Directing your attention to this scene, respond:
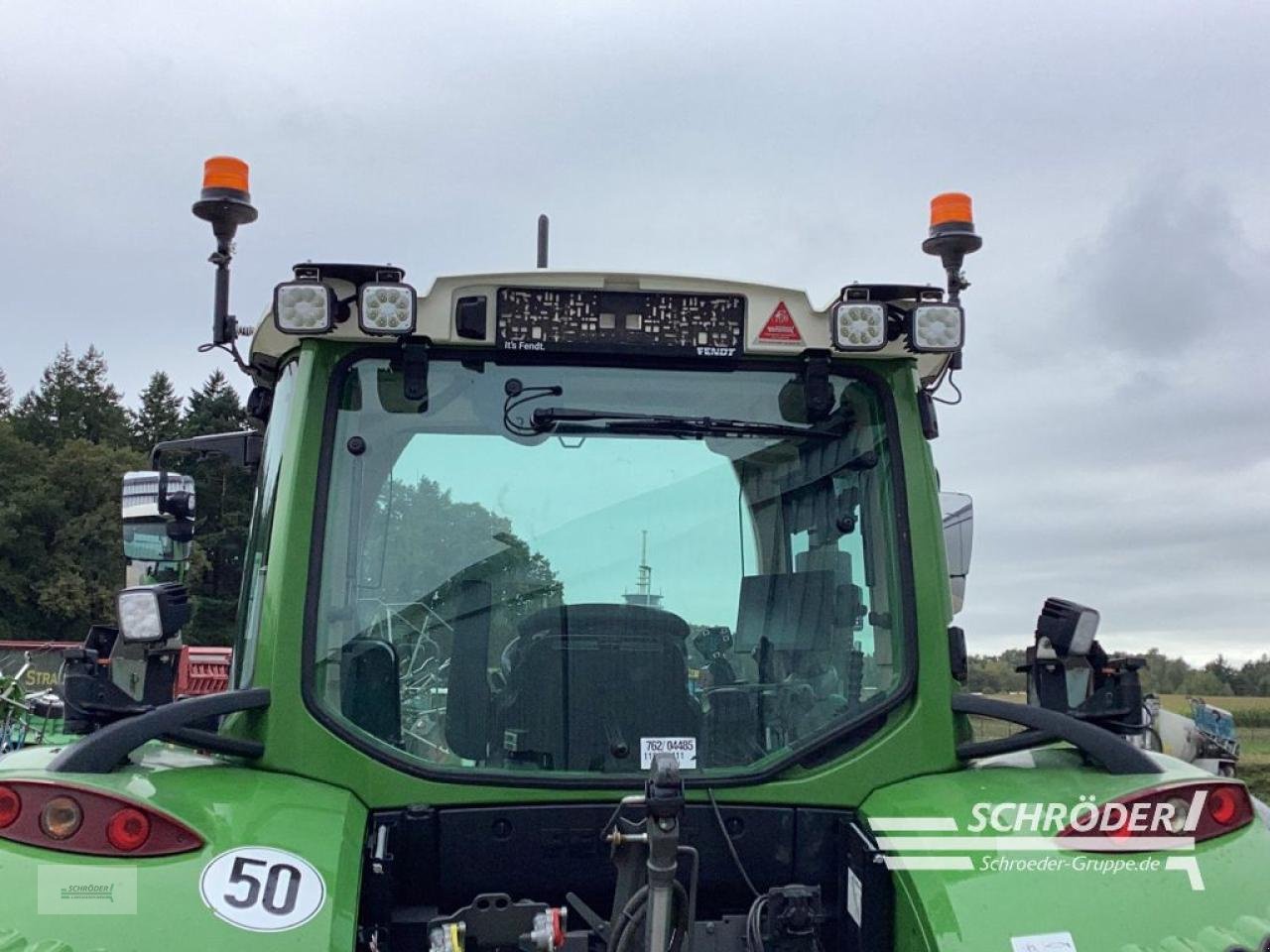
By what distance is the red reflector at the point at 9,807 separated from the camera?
2766 millimetres

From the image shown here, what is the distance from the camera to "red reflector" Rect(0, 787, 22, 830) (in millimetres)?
2766

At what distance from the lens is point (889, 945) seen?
3127 millimetres

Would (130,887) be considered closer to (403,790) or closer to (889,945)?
(403,790)

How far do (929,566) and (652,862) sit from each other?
4.06ft

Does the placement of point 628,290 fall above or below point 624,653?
above

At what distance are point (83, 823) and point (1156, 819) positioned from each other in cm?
242

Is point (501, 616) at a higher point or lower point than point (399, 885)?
higher

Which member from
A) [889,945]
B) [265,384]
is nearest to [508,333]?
[265,384]

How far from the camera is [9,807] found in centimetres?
278

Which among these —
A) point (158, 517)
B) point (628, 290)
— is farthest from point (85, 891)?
point (628, 290)

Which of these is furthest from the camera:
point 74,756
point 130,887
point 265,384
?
point 265,384

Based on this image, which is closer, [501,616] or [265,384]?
[501,616]

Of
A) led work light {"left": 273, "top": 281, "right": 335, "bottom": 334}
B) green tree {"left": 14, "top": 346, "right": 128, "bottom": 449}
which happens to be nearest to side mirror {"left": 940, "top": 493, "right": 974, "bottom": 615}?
led work light {"left": 273, "top": 281, "right": 335, "bottom": 334}

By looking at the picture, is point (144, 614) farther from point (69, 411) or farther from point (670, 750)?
point (69, 411)
